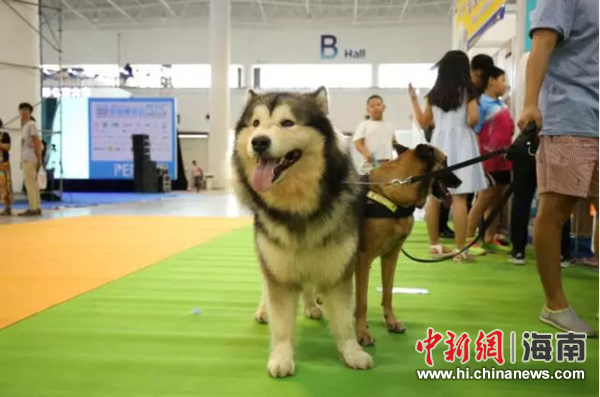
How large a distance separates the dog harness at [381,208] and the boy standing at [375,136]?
11.9 ft

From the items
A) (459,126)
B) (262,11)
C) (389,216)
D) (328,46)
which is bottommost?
(389,216)

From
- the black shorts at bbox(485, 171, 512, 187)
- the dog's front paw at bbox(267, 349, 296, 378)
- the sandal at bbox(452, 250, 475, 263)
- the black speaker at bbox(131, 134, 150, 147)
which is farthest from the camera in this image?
the black speaker at bbox(131, 134, 150, 147)

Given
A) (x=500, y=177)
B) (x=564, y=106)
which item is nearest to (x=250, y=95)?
(x=564, y=106)

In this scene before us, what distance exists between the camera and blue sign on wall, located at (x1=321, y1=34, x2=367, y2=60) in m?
20.2

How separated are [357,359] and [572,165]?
4.39 feet

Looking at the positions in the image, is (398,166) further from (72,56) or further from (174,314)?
(72,56)

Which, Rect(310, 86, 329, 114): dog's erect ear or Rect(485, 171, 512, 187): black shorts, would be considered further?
Rect(485, 171, 512, 187): black shorts

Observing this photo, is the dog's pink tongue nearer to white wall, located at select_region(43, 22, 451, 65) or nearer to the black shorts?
the black shorts

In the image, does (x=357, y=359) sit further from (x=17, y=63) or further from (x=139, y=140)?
(x=139, y=140)

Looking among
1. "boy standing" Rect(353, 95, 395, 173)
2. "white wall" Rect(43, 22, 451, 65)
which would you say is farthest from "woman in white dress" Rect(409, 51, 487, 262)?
"white wall" Rect(43, 22, 451, 65)

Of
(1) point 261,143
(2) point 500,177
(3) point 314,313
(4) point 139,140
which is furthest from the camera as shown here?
(4) point 139,140

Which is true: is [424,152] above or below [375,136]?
below

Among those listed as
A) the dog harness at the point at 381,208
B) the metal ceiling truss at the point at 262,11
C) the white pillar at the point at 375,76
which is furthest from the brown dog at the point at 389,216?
the white pillar at the point at 375,76

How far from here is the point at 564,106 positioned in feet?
7.43
